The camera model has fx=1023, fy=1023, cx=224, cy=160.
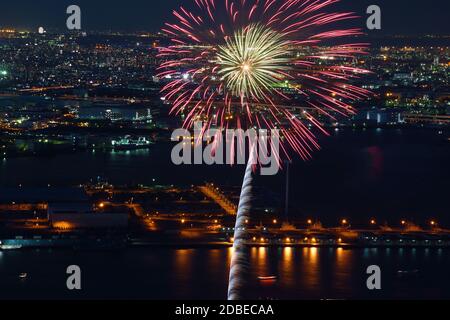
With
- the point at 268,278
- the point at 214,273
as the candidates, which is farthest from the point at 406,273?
the point at 214,273

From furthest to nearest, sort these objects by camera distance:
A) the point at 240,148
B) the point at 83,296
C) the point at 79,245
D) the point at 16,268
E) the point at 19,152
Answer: the point at 19,152 < the point at 240,148 < the point at 79,245 < the point at 16,268 < the point at 83,296

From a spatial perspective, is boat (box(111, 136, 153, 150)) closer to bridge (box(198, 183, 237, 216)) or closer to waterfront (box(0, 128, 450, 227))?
waterfront (box(0, 128, 450, 227))

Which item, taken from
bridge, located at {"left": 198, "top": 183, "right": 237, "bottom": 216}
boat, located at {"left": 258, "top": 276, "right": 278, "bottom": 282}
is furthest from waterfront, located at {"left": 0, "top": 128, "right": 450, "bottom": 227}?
boat, located at {"left": 258, "top": 276, "right": 278, "bottom": 282}

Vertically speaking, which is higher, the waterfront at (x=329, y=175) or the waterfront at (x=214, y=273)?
the waterfront at (x=329, y=175)

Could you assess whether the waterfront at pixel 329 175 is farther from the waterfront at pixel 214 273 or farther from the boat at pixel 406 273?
the boat at pixel 406 273

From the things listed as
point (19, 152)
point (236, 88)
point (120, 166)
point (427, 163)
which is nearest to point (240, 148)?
point (120, 166)

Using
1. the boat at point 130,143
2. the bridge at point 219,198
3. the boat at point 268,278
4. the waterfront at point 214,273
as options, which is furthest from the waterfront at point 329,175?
the boat at point 268,278

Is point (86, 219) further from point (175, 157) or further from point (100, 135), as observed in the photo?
point (100, 135)
